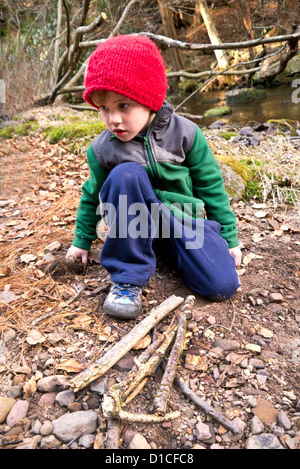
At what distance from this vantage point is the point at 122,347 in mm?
1354

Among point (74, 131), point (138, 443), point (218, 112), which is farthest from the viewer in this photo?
point (218, 112)

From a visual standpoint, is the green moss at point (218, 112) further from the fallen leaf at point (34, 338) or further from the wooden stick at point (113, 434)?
the wooden stick at point (113, 434)

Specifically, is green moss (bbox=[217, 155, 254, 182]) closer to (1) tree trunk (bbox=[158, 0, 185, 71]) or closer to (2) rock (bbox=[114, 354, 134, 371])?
(2) rock (bbox=[114, 354, 134, 371])

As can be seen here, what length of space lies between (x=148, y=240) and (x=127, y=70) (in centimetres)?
77

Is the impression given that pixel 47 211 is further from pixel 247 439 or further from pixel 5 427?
pixel 247 439

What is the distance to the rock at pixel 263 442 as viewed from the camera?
1.06 m

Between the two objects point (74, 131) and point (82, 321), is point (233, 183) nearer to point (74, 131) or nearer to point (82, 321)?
point (82, 321)

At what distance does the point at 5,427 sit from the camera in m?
1.14

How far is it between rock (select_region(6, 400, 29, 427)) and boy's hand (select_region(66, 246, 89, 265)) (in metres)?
0.89

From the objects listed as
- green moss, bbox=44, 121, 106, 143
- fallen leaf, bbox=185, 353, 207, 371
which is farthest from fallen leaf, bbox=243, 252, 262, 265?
green moss, bbox=44, 121, 106, 143

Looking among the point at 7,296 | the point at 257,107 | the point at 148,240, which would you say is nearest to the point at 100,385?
the point at 148,240

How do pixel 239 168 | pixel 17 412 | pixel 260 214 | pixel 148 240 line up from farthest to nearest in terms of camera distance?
pixel 239 168, pixel 260 214, pixel 148 240, pixel 17 412

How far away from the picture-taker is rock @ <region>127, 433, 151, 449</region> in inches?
41.7

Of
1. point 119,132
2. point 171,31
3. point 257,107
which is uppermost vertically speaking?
point 119,132
